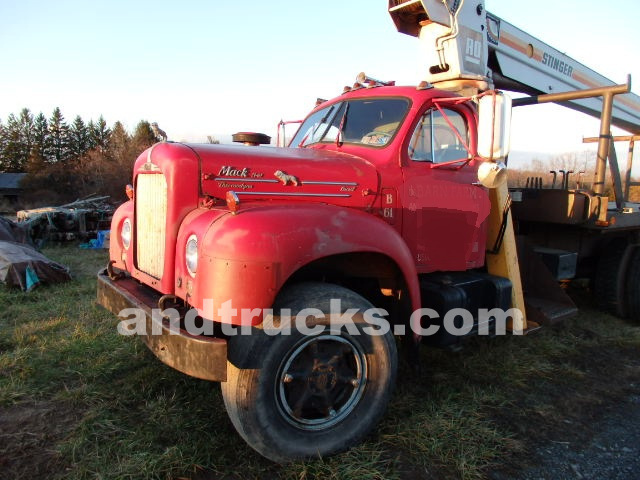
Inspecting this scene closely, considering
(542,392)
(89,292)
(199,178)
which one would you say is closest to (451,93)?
(199,178)

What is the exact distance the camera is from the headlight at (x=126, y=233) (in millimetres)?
3576

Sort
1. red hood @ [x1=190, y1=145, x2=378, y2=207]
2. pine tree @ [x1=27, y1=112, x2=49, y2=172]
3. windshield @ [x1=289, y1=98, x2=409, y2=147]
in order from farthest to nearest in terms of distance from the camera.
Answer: pine tree @ [x1=27, y1=112, x2=49, y2=172] → windshield @ [x1=289, y1=98, x2=409, y2=147] → red hood @ [x1=190, y1=145, x2=378, y2=207]

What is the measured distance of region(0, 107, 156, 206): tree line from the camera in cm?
3734

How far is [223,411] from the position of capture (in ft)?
10.1

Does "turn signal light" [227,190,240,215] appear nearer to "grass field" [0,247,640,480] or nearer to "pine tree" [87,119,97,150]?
"grass field" [0,247,640,480]

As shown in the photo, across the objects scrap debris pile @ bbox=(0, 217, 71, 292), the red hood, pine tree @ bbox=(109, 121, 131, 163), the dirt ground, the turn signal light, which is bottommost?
the dirt ground

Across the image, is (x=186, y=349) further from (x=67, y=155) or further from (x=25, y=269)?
(x=67, y=155)

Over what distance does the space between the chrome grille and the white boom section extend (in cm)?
263

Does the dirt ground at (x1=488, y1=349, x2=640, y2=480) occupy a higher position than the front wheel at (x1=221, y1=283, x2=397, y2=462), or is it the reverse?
the front wheel at (x1=221, y1=283, x2=397, y2=462)

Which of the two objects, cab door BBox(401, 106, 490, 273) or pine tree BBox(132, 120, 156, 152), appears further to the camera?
pine tree BBox(132, 120, 156, 152)

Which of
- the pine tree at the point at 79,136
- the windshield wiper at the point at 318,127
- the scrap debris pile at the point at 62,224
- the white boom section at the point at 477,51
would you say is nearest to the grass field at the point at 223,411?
the windshield wiper at the point at 318,127

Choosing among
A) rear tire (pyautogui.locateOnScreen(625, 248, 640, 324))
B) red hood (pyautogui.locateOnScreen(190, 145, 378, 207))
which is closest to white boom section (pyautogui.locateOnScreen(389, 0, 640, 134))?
red hood (pyautogui.locateOnScreen(190, 145, 378, 207))

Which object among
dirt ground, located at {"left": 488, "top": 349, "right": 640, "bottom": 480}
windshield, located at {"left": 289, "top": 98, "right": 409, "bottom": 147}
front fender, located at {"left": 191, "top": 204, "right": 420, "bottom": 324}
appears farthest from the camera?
windshield, located at {"left": 289, "top": 98, "right": 409, "bottom": 147}

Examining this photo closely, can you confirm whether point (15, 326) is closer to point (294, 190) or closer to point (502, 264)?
point (294, 190)
